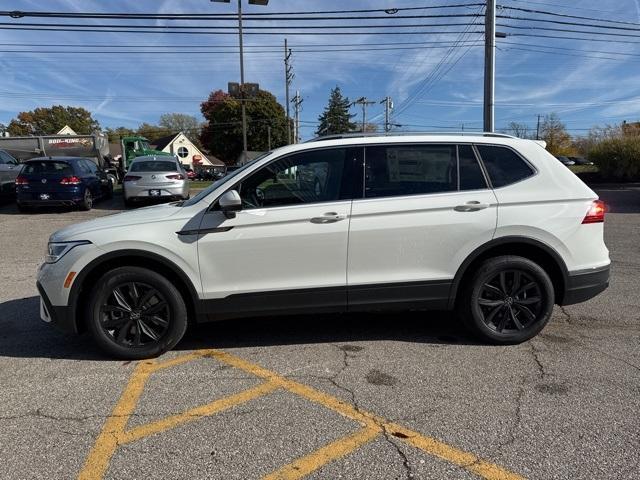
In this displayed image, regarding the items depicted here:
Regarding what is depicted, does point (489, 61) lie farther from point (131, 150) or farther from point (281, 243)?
point (131, 150)

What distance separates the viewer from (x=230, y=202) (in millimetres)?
3943

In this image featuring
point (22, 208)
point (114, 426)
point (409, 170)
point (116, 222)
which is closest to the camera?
point (114, 426)

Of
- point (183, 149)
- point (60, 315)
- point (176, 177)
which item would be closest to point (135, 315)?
point (60, 315)

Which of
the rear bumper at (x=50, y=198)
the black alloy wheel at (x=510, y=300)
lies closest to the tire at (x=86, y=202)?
the rear bumper at (x=50, y=198)

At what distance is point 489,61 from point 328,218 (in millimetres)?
16711

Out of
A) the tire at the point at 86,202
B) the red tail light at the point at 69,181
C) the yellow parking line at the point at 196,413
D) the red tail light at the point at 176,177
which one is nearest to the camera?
the yellow parking line at the point at 196,413

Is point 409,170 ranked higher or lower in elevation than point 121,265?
higher

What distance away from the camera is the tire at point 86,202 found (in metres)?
14.3

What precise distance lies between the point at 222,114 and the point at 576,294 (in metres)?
79.1

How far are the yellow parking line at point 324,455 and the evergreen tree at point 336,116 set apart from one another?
92.3 meters

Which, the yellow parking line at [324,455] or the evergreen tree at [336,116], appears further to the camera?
the evergreen tree at [336,116]

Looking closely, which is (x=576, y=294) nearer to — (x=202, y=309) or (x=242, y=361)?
(x=242, y=361)

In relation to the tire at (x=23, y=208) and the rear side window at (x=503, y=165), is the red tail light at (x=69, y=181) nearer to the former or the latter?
the tire at (x=23, y=208)

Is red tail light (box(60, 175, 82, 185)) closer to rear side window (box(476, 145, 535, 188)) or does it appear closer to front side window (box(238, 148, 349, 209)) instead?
front side window (box(238, 148, 349, 209))
